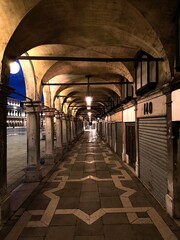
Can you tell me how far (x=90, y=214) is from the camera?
5820 millimetres

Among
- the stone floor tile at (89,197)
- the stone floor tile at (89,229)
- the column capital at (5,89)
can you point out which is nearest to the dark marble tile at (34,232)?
Result: the stone floor tile at (89,229)

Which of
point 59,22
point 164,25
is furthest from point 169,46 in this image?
point 59,22

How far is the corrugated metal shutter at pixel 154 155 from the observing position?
248 inches

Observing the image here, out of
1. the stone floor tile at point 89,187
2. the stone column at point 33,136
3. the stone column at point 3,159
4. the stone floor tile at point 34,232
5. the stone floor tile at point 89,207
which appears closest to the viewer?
the stone floor tile at point 34,232

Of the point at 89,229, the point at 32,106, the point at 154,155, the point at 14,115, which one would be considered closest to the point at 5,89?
the point at 32,106

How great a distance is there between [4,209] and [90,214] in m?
2.44

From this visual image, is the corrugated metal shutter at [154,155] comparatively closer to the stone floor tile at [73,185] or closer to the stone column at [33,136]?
the stone floor tile at [73,185]

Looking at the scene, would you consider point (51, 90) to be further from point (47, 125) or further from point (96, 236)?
point (96, 236)

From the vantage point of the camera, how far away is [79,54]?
9016 mm

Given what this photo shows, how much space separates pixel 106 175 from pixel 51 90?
7373 mm

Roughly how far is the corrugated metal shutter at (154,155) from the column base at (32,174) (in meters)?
4.78

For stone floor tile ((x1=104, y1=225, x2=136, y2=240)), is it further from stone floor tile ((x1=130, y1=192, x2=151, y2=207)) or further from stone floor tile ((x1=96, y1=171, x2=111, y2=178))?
stone floor tile ((x1=96, y1=171, x2=111, y2=178))

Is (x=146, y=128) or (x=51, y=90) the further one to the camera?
(x=51, y=90)

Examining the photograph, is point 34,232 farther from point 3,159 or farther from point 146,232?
point 146,232
